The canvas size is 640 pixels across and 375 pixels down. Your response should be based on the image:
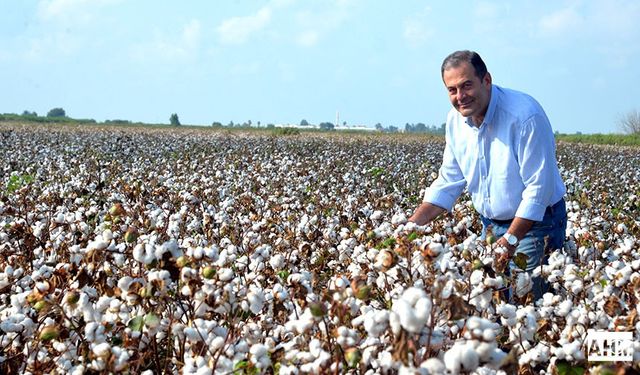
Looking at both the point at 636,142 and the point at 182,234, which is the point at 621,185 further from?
the point at 636,142

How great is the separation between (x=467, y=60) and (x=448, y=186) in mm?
870

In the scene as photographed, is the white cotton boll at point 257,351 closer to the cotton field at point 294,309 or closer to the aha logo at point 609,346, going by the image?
the cotton field at point 294,309

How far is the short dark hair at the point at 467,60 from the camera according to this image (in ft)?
12.2

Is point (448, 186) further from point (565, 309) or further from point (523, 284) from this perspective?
point (565, 309)

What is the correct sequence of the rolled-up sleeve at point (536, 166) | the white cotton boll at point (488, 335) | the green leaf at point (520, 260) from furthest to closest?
1. the rolled-up sleeve at point (536, 166)
2. the green leaf at point (520, 260)
3. the white cotton boll at point (488, 335)

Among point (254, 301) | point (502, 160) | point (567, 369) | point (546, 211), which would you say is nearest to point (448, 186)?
point (502, 160)

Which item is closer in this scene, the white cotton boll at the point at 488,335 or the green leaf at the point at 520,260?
the white cotton boll at the point at 488,335

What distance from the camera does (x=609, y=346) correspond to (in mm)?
2367

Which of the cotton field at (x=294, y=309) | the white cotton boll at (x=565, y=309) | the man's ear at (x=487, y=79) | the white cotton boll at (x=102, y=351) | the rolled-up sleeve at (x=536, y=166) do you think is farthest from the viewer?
the man's ear at (x=487, y=79)

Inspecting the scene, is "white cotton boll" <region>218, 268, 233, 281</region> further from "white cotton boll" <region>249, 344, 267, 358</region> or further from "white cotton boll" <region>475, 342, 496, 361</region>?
"white cotton boll" <region>475, 342, 496, 361</region>

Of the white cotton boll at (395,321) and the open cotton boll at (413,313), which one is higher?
the open cotton boll at (413,313)

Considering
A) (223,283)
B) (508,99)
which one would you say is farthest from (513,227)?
(223,283)

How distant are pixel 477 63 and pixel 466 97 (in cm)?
17

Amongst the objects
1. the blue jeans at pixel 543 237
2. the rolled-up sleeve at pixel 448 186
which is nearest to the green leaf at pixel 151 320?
the blue jeans at pixel 543 237
